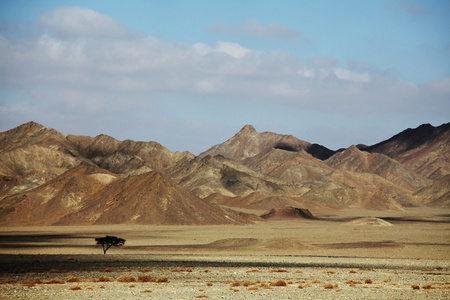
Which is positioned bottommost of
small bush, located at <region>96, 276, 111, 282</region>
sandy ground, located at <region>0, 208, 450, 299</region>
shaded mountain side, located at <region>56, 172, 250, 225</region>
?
sandy ground, located at <region>0, 208, 450, 299</region>

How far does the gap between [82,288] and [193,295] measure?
639 centimetres

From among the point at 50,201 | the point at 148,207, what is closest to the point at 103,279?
the point at 148,207

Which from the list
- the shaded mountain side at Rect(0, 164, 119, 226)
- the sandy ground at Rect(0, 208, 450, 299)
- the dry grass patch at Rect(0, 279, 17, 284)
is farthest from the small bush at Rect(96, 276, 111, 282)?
the shaded mountain side at Rect(0, 164, 119, 226)

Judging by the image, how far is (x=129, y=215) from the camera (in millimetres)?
117312

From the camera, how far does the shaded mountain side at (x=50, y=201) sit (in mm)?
120750

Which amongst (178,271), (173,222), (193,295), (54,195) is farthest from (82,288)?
(54,195)

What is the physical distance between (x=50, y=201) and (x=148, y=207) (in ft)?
81.7

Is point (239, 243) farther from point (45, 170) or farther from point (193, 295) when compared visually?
point (45, 170)

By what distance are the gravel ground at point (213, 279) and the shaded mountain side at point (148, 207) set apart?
65.1 meters

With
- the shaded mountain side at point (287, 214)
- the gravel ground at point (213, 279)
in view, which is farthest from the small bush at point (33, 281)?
the shaded mountain side at point (287, 214)

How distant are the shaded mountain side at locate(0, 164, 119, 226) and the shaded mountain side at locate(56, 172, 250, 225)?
140 inches

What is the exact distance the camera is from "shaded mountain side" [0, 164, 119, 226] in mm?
120750

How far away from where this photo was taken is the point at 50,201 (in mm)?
128375

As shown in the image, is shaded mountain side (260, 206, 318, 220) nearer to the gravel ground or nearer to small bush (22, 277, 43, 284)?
the gravel ground
